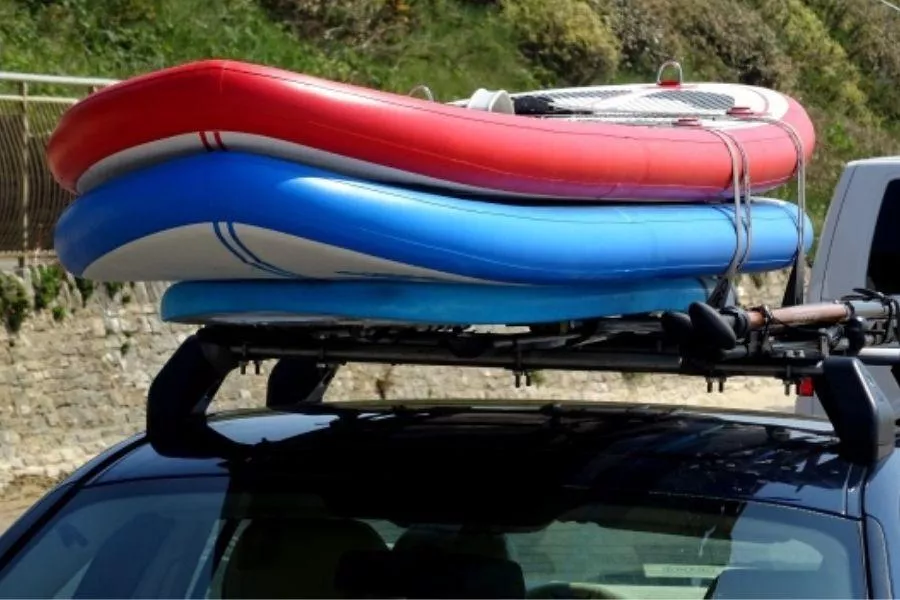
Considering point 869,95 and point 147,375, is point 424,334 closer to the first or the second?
point 147,375

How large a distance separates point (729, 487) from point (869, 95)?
1294 inches

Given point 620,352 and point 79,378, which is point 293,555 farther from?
point 79,378

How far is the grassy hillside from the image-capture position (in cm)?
1669

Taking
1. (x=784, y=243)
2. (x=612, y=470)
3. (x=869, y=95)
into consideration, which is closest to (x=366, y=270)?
(x=612, y=470)

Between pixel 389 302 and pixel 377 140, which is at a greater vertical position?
pixel 377 140

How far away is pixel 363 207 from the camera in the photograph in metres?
3.19

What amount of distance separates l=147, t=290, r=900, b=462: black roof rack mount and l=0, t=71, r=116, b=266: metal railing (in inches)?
320

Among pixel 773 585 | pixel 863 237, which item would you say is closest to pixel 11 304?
pixel 863 237

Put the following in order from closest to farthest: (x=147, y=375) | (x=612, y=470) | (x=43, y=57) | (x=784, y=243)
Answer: (x=612, y=470), (x=784, y=243), (x=147, y=375), (x=43, y=57)

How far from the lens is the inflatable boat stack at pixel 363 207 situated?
316cm

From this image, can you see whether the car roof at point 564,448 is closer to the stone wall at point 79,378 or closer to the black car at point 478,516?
the black car at point 478,516

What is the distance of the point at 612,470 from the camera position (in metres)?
3.42

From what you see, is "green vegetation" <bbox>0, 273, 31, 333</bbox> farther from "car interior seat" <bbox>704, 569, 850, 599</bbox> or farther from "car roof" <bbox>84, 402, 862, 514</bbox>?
"car interior seat" <bbox>704, 569, 850, 599</bbox>

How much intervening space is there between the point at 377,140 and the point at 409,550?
773 mm
